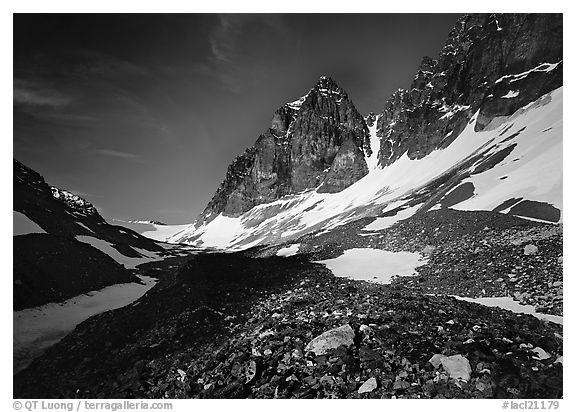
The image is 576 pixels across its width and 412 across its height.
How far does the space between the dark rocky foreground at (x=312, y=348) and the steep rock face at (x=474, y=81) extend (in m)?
46.0

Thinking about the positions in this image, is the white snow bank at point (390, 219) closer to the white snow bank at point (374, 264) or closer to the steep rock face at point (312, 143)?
the white snow bank at point (374, 264)

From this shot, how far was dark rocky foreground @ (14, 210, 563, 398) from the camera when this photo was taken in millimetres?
8258

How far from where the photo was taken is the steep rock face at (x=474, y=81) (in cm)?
6601

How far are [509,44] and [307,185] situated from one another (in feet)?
356

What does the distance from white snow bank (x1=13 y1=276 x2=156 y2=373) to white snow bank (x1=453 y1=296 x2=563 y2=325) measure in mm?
17185

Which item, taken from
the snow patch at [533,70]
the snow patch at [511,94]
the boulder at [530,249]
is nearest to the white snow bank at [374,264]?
the boulder at [530,249]

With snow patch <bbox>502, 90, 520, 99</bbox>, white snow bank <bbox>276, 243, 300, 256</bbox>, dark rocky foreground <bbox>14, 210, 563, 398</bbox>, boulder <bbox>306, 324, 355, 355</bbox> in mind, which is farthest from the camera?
snow patch <bbox>502, 90, 520, 99</bbox>

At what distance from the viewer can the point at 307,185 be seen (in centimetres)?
17500

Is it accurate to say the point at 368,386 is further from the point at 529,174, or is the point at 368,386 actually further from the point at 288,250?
the point at 288,250

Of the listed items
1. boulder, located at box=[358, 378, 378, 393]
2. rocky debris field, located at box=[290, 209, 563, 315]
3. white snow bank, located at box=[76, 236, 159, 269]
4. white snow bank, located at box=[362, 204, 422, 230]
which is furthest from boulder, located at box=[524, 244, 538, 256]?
white snow bank, located at box=[76, 236, 159, 269]

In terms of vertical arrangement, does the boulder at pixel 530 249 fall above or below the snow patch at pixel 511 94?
below

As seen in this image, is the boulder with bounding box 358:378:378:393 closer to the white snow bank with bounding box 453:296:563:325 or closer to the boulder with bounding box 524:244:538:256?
the white snow bank with bounding box 453:296:563:325

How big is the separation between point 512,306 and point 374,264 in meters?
11.0
